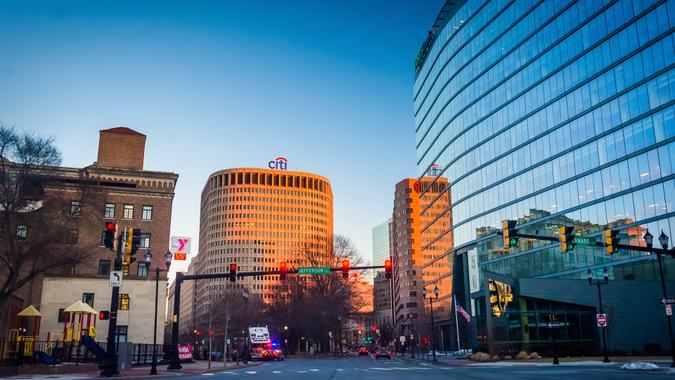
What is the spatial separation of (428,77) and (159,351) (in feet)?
256

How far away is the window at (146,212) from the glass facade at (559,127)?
48.9m

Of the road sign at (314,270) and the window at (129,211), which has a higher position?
the window at (129,211)

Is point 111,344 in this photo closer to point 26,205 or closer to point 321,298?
point 26,205

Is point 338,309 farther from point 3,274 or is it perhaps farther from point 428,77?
point 428,77

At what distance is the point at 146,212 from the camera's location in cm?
6925

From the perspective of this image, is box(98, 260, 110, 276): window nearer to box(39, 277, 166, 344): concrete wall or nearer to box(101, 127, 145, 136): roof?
box(39, 277, 166, 344): concrete wall

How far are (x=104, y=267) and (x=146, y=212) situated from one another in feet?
26.0

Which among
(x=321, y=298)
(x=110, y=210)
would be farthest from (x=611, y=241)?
(x=321, y=298)

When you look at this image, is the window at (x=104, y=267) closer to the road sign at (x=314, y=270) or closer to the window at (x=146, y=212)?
the window at (x=146, y=212)

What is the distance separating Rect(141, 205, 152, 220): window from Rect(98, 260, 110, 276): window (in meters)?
6.58

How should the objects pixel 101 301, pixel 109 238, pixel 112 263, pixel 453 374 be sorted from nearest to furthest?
pixel 109 238 < pixel 453 374 < pixel 101 301 < pixel 112 263

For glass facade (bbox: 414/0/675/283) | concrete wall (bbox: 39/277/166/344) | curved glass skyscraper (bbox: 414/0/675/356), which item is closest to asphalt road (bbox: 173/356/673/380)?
curved glass skyscraper (bbox: 414/0/675/356)

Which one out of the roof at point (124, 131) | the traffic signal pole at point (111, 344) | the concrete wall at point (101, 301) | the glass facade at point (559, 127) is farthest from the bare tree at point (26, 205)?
the glass facade at point (559, 127)

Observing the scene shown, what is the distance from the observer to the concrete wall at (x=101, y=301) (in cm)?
6369
